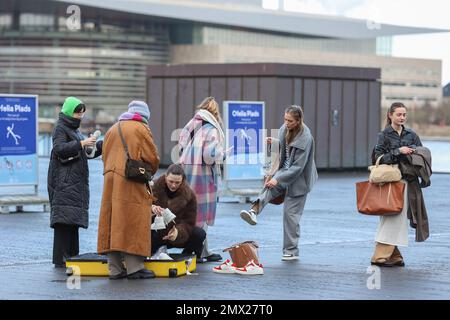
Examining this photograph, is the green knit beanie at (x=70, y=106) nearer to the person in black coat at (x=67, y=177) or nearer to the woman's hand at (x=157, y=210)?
the person in black coat at (x=67, y=177)

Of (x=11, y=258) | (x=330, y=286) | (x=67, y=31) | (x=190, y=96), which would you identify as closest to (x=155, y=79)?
(x=190, y=96)

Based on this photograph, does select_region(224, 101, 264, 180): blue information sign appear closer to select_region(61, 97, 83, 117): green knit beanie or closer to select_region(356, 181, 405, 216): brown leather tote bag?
select_region(356, 181, 405, 216): brown leather tote bag

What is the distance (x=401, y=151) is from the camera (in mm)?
11461

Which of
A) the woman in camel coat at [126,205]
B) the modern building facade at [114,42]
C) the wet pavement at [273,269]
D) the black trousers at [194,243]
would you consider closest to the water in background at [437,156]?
the wet pavement at [273,269]

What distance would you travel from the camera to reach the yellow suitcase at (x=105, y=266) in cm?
1068

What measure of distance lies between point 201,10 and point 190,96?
232 feet

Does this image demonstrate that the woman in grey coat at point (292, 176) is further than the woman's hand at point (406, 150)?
Yes

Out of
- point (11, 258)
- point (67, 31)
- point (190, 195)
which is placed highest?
point (67, 31)

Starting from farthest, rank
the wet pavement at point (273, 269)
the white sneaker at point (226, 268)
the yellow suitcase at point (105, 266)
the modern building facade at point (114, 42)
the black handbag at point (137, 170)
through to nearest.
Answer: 1. the modern building facade at point (114, 42)
2. the white sneaker at point (226, 268)
3. the yellow suitcase at point (105, 266)
4. the black handbag at point (137, 170)
5. the wet pavement at point (273, 269)

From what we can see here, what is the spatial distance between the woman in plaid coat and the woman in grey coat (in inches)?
22.1

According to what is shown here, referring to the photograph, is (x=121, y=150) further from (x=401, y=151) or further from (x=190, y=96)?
(x=190, y=96)

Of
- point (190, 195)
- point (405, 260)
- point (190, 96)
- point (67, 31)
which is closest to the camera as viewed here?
point (190, 195)

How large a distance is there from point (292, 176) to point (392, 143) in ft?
3.75

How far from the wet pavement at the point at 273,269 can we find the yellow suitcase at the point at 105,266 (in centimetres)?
11
